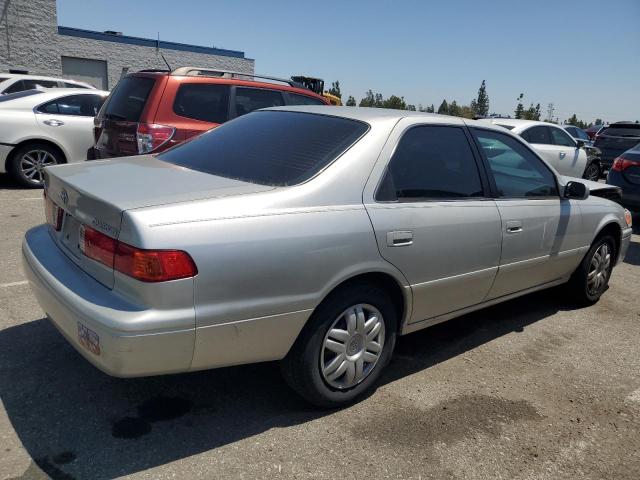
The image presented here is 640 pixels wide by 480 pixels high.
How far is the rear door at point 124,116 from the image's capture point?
607 centimetres

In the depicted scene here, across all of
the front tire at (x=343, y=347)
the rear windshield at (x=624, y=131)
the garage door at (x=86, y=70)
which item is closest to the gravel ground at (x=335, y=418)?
the front tire at (x=343, y=347)

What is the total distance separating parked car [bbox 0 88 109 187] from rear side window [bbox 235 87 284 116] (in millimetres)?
3119

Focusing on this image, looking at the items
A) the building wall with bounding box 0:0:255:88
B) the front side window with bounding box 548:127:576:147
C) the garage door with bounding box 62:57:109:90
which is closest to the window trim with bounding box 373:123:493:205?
the front side window with bounding box 548:127:576:147

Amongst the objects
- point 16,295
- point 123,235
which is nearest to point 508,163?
point 123,235

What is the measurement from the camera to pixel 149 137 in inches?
234

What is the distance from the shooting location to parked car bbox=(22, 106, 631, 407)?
236 cm

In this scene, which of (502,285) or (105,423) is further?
(502,285)

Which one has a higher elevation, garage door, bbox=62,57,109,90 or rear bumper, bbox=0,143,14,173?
garage door, bbox=62,57,109,90

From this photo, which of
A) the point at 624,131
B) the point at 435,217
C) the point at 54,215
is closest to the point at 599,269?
the point at 435,217

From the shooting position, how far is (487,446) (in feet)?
9.37

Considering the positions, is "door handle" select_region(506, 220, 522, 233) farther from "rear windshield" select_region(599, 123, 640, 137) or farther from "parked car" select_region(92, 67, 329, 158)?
"rear windshield" select_region(599, 123, 640, 137)

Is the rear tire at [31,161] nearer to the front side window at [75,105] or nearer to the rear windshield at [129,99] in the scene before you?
the front side window at [75,105]

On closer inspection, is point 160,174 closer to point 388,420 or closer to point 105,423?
point 105,423

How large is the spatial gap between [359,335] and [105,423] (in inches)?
54.0
